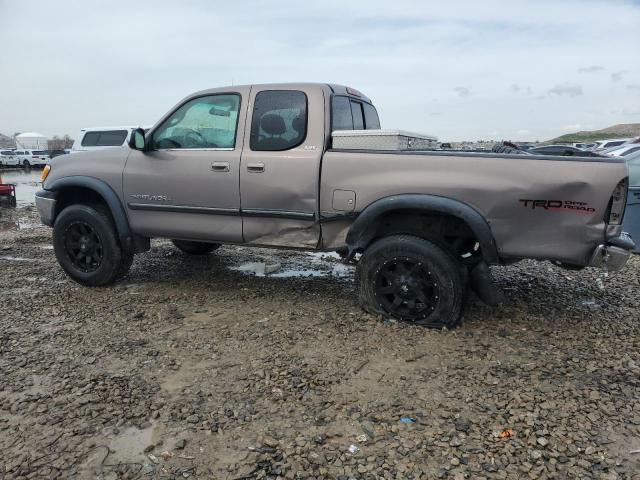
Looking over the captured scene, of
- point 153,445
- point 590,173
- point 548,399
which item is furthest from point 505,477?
point 590,173

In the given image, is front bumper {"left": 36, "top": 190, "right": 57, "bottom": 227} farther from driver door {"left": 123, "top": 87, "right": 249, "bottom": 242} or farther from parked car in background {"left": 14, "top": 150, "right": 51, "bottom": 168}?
parked car in background {"left": 14, "top": 150, "right": 51, "bottom": 168}

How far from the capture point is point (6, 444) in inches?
106

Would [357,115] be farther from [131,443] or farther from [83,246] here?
[131,443]

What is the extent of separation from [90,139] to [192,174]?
33.8 ft

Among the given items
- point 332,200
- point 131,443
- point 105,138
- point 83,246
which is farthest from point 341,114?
point 105,138

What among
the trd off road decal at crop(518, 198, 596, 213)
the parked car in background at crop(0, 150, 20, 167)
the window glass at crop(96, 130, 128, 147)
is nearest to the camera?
the trd off road decal at crop(518, 198, 596, 213)

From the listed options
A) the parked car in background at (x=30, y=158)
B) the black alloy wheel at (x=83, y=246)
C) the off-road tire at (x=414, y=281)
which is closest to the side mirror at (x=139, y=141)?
the black alloy wheel at (x=83, y=246)

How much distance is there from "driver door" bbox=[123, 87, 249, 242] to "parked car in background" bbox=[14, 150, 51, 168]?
36441 millimetres

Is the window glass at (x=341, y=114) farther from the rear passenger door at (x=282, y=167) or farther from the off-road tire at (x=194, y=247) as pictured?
the off-road tire at (x=194, y=247)

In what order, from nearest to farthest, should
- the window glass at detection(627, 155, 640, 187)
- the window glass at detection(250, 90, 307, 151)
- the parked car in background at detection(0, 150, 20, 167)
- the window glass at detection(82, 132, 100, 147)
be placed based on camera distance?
1. the window glass at detection(250, 90, 307, 151)
2. the window glass at detection(627, 155, 640, 187)
3. the window glass at detection(82, 132, 100, 147)
4. the parked car in background at detection(0, 150, 20, 167)

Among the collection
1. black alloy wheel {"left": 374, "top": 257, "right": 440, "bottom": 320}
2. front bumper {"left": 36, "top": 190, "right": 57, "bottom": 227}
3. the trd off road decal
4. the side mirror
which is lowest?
black alloy wheel {"left": 374, "top": 257, "right": 440, "bottom": 320}

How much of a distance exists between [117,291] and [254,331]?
198cm

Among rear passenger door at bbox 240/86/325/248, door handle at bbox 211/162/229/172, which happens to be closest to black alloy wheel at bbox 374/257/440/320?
rear passenger door at bbox 240/86/325/248

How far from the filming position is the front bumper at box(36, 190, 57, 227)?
5.55 meters
